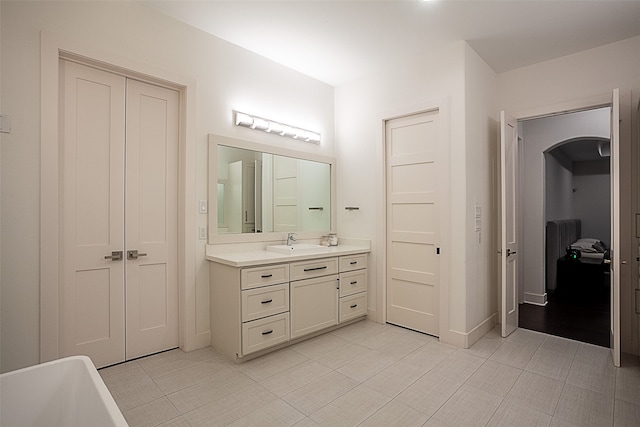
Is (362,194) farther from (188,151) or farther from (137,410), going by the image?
(137,410)

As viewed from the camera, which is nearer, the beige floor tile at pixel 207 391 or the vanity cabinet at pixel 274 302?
the beige floor tile at pixel 207 391

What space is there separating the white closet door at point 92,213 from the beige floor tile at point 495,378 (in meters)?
2.80

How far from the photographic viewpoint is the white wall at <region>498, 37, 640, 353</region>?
2898mm

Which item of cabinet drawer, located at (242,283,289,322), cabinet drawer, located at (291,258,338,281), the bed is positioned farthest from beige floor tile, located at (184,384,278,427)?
the bed

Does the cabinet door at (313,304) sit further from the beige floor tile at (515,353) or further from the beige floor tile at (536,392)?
the beige floor tile at (536,392)

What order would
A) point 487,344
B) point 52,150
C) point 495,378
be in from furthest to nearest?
point 487,344 < point 495,378 < point 52,150

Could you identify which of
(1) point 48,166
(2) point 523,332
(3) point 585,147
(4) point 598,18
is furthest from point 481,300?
(3) point 585,147

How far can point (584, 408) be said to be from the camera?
2.04 meters

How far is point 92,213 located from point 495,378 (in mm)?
3322

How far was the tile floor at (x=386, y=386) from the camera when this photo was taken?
1.95m

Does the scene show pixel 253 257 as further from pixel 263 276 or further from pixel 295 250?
pixel 295 250

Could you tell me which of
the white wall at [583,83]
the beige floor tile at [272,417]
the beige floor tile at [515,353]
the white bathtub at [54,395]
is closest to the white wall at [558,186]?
the white wall at [583,83]

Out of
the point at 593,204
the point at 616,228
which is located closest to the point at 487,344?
the point at 616,228

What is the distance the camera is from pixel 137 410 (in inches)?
78.8
